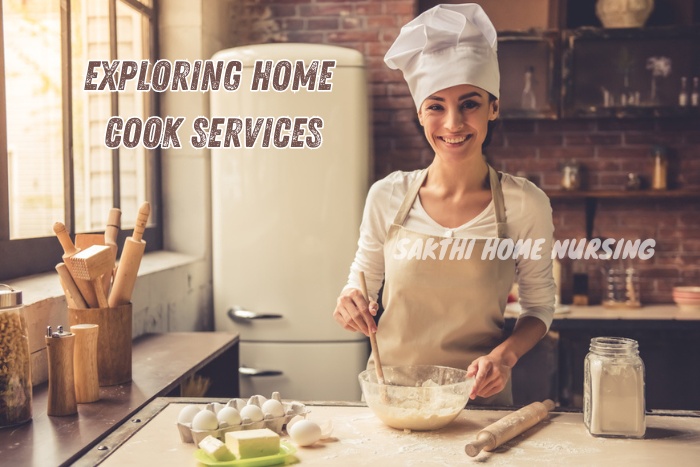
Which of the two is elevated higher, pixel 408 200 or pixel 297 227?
pixel 408 200

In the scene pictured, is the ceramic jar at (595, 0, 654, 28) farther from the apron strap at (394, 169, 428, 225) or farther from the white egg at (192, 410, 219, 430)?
the white egg at (192, 410, 219, 430)

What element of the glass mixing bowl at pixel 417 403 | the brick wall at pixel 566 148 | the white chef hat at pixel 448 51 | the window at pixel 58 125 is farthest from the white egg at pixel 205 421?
the brick wall at pixel 566 148

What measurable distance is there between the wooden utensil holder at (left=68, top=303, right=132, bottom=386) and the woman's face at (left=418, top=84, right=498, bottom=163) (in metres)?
0.91

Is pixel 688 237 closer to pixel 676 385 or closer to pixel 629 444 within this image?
pixel 676 385

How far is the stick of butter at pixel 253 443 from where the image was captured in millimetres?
1317

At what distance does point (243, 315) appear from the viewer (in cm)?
344

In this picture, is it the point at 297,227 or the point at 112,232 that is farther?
the point at 297,227

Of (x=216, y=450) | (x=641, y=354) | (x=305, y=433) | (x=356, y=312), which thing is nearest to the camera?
(x=216, y=450)

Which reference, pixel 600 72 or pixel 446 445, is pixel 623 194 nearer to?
pixel 600 72

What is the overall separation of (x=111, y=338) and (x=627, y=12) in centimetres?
310

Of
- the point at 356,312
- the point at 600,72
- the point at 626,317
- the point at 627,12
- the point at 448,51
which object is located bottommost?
the point at 626,317

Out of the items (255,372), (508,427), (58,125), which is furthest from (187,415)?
(255,372)

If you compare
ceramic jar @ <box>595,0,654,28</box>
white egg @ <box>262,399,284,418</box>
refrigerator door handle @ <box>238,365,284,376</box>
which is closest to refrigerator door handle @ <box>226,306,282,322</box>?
refrigerator door handle @ <box>238,365,284,376</box>

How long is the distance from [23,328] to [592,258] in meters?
3.22
